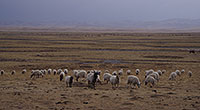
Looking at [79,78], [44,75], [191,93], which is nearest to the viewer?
[191,93]

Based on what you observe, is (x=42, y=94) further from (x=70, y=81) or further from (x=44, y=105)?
(x=70, y=81)

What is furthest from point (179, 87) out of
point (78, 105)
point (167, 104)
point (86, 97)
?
point (78, 105)

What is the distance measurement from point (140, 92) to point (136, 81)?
1.93 m

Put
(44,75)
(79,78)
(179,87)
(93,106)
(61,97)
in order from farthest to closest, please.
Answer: (44,75), (79,78), (179,87), (61,97), (93,106)

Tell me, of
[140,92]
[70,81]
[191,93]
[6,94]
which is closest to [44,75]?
[70,81]

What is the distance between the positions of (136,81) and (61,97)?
516 centimetres

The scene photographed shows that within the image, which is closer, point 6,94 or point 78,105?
point 78,105

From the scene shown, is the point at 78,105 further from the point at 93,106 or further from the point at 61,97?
the point at 61,97

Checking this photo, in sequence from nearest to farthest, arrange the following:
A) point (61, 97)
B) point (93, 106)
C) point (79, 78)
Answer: point (93, 106), point (61, 97), point (79, 78)

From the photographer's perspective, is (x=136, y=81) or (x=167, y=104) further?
(x=136, y=81)

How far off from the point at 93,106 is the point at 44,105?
2039mm

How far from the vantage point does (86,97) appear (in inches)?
Answer: 479

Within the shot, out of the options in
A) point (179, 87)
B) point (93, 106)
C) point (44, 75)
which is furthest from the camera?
point (44, 75)

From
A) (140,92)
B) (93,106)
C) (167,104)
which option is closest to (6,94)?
(93,106)
